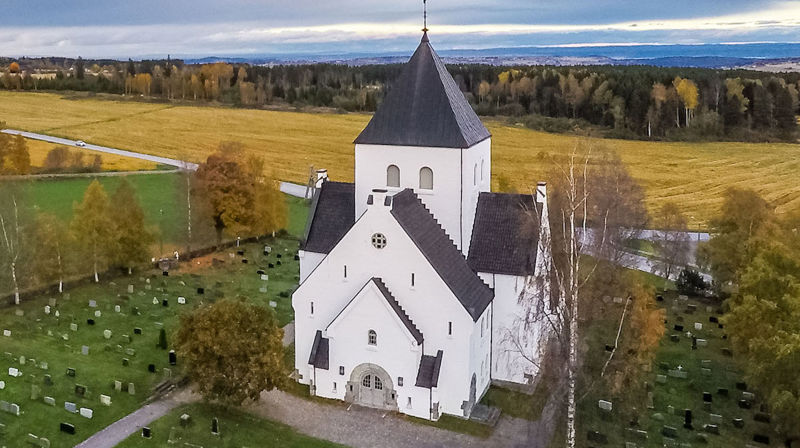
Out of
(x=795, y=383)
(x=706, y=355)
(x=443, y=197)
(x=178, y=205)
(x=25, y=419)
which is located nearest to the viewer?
(x=795, y=383)

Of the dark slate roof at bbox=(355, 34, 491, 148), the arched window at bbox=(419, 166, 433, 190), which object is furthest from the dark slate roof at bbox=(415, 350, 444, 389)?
the dark slate roof at bbox=(355, 34, 491, 148)

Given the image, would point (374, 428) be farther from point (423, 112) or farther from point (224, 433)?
point (423, 112)

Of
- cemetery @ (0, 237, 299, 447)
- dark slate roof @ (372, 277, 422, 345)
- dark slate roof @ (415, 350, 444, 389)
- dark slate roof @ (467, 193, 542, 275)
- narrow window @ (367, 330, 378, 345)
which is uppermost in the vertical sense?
dark slate roof @ (467, 193, 542, 275)

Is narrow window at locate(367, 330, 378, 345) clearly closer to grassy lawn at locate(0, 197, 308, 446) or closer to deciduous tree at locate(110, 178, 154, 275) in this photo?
grassy lawn at locate(0, 197, 308, 446)

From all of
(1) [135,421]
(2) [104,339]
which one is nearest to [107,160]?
(2) [104,339]

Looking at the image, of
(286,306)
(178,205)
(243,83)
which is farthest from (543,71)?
(286,306)

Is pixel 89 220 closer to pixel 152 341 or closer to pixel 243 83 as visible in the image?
pixel 152 341
